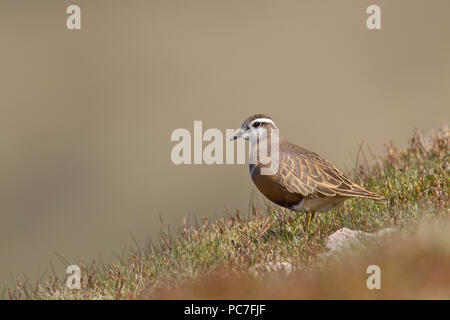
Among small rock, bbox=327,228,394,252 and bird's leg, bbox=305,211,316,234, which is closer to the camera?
small rock, bbox=327,228,394,252

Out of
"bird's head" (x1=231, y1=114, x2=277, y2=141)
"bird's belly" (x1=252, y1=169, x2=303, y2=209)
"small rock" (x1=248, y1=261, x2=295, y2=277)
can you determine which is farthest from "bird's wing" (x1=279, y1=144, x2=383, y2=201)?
"small rock" (x1=248, y1=261, x2=295, y2=277)

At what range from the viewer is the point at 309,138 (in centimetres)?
7131

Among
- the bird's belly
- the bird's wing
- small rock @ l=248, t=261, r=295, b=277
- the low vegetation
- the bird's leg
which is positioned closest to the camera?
the low vegetation

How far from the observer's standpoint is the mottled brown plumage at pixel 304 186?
12.2 metres

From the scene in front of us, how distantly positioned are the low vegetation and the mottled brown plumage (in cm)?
31

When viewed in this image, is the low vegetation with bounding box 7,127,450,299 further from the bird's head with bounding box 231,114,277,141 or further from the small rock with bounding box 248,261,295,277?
the bird's head with bounding box 231,114,277,141

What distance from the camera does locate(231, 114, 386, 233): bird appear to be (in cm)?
1216

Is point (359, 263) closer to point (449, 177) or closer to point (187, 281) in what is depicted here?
point (187, 281)

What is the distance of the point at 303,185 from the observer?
12.3 metres

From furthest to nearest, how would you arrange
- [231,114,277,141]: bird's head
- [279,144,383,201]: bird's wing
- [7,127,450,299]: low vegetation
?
[231,114,277,141]: bird's head < [279,144,383,201]: bird's wing < [7,127,450,299]: low vegetation

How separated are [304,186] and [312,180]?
22 cm
